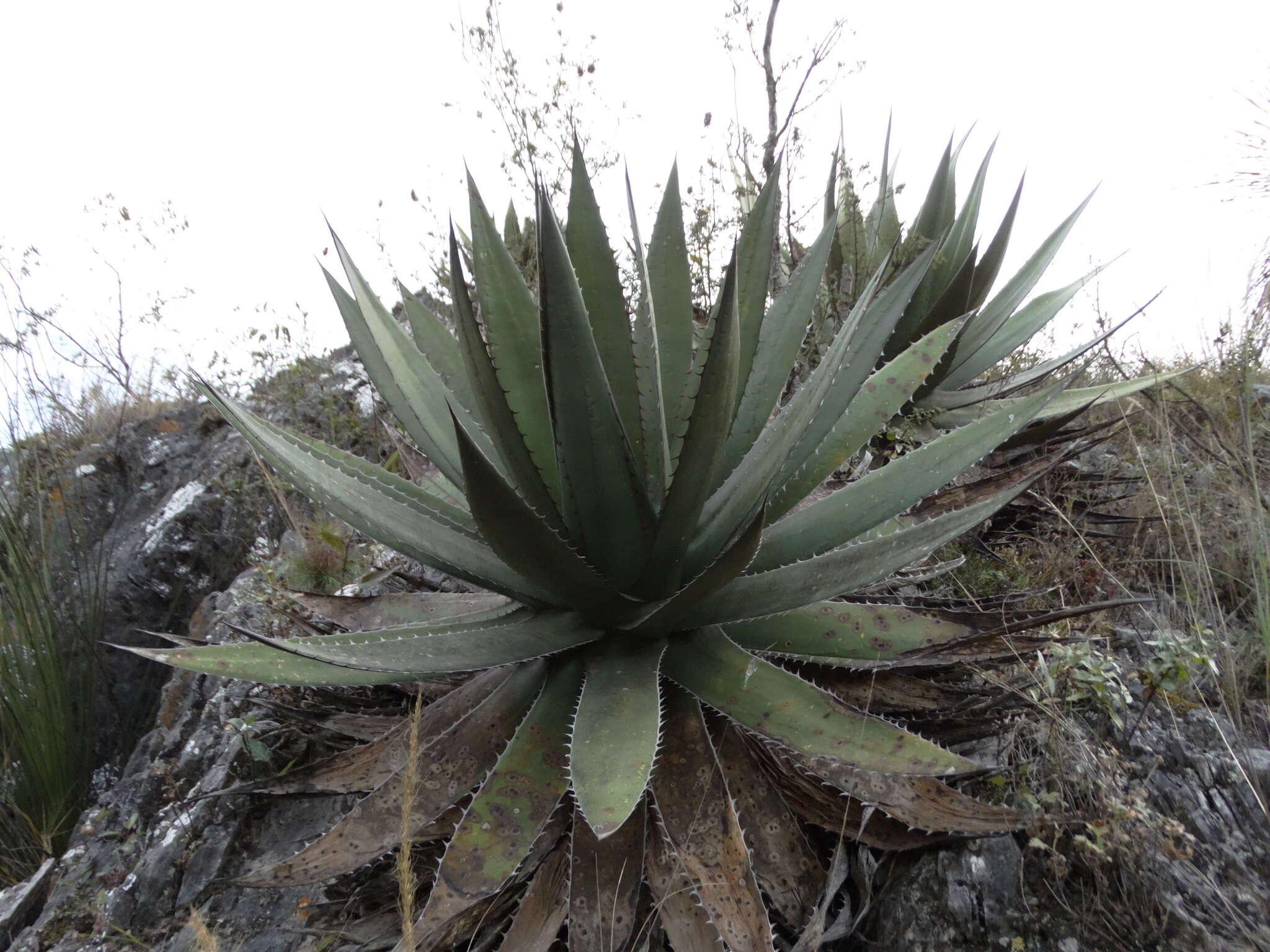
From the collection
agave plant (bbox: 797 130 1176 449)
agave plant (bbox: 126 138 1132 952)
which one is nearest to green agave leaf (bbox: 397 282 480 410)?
agave plant (bbox: 126 138 1132 952)

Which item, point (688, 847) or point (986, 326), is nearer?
point (688, 847)

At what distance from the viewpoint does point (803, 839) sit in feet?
4.51

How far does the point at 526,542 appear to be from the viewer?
1288mm

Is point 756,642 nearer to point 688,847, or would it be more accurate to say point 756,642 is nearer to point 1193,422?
point 688,847

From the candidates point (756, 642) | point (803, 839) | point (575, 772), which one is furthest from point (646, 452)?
point (803, 839)

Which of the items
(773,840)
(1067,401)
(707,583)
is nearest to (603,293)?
(707,583)

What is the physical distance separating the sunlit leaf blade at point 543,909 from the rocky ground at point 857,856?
34cm

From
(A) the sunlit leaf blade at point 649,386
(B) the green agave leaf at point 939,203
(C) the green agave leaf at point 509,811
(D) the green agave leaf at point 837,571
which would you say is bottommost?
(C) the green agave leaf at point 509,811

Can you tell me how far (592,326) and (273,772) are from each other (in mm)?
1626

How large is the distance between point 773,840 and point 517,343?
109 cm

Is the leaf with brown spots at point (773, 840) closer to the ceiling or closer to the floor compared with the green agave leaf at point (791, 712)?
closer to the floor

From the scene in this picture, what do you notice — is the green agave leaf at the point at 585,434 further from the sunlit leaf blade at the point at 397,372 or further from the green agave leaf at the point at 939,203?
the green agave leaf at the point at 939,203

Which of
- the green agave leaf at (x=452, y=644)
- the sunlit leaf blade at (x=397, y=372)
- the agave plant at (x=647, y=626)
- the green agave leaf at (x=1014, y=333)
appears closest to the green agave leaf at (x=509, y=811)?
the agave plant at (x=647, y=626)

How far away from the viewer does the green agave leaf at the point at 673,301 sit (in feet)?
5.45
